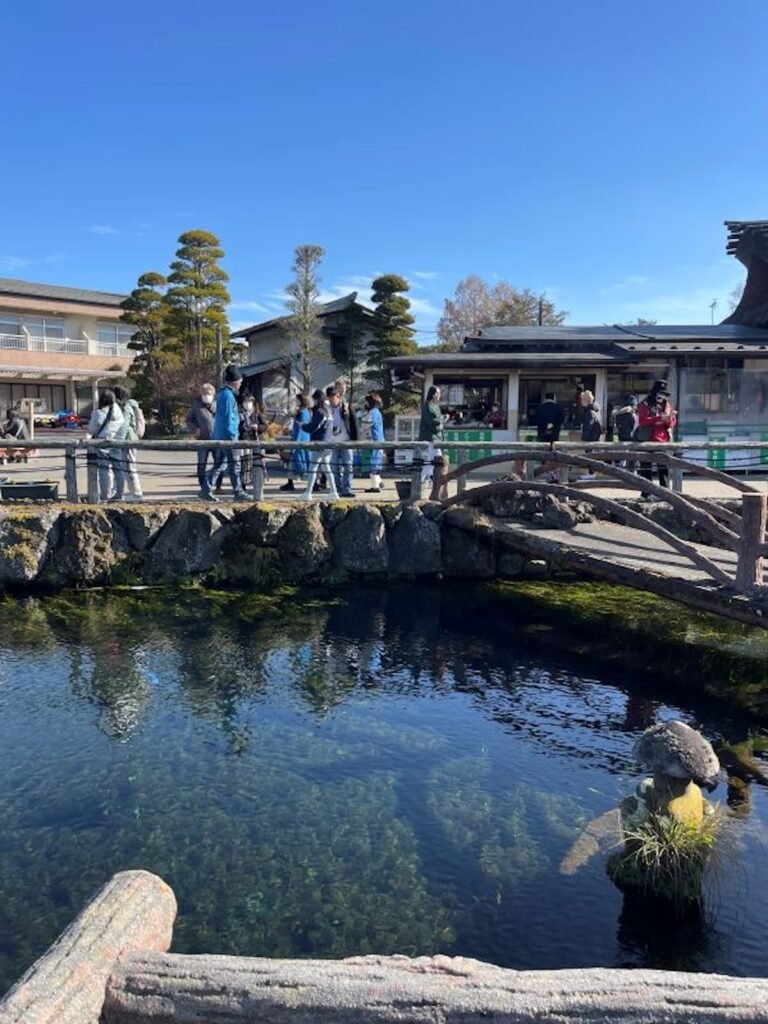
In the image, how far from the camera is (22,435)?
57.3 ft

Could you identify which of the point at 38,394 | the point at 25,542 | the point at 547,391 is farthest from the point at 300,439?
the point at 38,394

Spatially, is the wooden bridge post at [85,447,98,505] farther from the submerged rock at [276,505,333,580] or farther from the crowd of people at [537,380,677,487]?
the crowd of people at [537,380,677,487]

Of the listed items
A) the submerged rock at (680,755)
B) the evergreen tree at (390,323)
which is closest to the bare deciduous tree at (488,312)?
the evergreen tree at (390,323)

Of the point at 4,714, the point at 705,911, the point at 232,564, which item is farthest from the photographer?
the point at 232,564

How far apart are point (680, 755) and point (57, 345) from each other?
44247mm

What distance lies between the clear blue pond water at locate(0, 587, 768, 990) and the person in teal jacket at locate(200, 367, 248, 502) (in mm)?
2686

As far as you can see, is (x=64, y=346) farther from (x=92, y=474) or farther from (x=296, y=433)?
(x=92, y=474)

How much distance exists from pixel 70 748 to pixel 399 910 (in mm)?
3100

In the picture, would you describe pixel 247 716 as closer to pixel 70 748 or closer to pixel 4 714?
pixel 70 748

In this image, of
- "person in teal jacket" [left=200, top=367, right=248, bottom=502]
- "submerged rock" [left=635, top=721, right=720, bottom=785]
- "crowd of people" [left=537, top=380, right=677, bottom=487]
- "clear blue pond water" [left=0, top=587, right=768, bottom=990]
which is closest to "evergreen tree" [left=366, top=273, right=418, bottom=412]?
"crowd of people" [left=537, top=380, right=677, bottom=487]

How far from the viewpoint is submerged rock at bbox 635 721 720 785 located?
169 inches

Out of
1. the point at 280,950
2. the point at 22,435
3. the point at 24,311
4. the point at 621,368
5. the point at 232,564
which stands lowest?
the point at 280,950

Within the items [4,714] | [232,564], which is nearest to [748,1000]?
[4,714]

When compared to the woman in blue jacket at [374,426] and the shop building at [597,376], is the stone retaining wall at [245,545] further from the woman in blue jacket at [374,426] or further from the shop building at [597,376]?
the shop building at [597,376]
